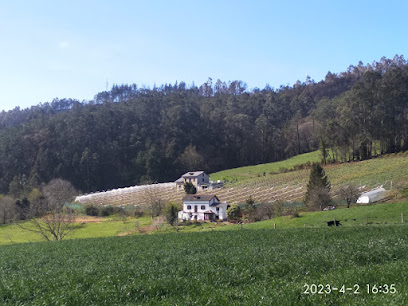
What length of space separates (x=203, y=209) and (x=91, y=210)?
22809mm

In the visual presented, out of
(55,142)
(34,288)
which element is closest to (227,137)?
(55,142)

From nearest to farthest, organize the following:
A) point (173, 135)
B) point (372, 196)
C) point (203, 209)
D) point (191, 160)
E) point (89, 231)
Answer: point (372, 196)
point (89, 231)
point (203, 209)
point (191, 160)
point (173, 135)

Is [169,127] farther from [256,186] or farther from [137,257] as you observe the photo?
[137,257]

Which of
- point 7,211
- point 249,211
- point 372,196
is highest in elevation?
point 7,211

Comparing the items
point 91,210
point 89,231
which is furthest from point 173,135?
point 89,231

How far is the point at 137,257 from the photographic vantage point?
15711mm

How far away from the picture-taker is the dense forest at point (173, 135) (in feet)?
267

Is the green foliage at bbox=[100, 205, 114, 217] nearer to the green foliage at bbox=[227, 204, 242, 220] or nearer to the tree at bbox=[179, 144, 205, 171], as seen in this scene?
the green foliage at bbox=[227, 204, 242, 220]

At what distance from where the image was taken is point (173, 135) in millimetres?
121125

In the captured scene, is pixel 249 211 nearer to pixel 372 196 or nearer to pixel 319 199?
pixel 319 199

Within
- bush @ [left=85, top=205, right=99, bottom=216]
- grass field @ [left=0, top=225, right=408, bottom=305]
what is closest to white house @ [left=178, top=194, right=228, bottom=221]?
bush @ [left=85, top=205, right=99, bottom=216]

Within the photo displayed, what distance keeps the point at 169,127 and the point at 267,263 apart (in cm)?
11304

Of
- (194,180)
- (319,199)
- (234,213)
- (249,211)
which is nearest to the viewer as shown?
(319,199)

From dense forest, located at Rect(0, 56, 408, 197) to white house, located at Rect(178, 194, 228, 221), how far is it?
3604cm
